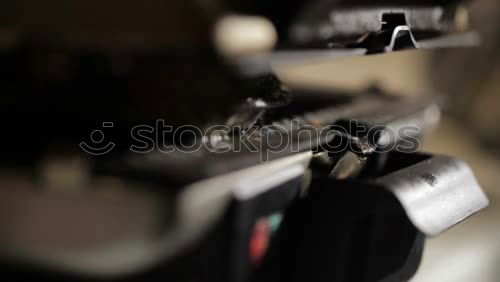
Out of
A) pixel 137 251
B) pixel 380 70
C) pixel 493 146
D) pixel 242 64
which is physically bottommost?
pixel 493 146

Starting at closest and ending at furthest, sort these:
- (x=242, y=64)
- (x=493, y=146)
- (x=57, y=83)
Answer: (x=242, y=64) → (x=57, y=83) → (x=493, y=146)

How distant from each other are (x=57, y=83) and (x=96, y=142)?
0.07 metres

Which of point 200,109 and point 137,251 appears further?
point 200,109

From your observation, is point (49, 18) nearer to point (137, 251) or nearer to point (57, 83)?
point (57, 83)

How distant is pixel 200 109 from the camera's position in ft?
1.93

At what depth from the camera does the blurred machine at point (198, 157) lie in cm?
46

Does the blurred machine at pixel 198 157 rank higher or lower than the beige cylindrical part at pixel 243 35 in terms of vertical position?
lower

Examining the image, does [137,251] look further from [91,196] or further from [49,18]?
[49,18]

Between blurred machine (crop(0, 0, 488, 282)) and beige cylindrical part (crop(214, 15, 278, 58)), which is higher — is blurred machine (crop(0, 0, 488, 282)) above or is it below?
below

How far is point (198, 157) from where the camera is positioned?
0.48m

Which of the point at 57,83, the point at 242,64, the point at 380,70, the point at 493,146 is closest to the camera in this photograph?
the point at 242,64

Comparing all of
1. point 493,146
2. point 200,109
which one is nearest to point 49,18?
point 200,109

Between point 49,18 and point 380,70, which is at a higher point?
point 49,18

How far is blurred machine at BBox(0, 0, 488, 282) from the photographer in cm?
46
